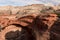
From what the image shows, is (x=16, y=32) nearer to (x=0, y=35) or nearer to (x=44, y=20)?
(x=0, y=35)

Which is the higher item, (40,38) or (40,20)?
(40,20)

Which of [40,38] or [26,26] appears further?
[26,26]


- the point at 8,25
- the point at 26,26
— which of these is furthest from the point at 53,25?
the point at 8,25

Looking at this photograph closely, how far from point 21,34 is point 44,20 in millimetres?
4049

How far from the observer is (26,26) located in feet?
49.5

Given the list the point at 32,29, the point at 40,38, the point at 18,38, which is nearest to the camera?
the point at 40,38

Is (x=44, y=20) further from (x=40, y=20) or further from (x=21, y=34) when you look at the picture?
(x=21, y=34)

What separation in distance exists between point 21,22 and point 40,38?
3422 mm

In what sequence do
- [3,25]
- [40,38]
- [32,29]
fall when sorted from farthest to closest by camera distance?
[3,25], [32,29], [40,38]

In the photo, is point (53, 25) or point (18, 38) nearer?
point (53, 25)

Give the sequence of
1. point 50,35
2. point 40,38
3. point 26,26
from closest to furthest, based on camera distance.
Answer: point 50,35 → point 40,38 → point 26,26

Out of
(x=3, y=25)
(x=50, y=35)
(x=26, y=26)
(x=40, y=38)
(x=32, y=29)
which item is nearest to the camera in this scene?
(x=50, y=35)

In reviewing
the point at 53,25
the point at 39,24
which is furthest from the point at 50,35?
the point at 39,24

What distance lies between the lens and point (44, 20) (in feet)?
40.6
